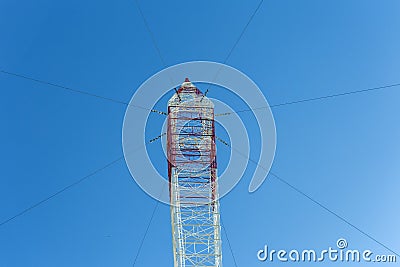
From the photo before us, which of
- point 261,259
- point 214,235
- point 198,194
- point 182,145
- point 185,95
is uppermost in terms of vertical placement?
point 185,95

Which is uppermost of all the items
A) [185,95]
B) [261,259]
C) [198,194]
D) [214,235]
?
[185,95]

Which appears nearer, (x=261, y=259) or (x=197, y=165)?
(x=261, y=259)

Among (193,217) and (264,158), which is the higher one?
(264,158)

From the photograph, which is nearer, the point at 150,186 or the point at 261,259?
the point at 261,259

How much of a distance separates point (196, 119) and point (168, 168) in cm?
309

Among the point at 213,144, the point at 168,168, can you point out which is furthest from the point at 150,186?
the point at 213,144

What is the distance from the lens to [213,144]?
28766 mm

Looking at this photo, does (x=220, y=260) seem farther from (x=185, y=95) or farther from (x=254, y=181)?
(x=185, y=95)

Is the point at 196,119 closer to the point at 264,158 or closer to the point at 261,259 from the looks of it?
the point at 264,158

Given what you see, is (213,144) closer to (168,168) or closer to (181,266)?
(168,168)

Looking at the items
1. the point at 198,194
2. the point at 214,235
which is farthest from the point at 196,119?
the point at 214,235

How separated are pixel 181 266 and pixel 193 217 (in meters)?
2.71

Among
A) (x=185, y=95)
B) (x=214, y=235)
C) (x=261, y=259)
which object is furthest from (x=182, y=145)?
(x=261, y=259)

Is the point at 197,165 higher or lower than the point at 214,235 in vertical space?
higher
